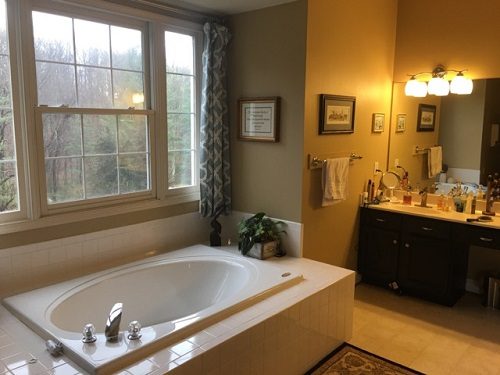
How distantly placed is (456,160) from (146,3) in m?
2.80

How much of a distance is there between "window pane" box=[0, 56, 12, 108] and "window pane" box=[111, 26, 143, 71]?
677 millimetres

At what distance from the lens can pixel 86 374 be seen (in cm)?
172

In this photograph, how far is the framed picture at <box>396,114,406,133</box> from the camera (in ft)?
13.0

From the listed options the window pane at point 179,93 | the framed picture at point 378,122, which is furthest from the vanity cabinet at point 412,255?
the window pane at point 179,93

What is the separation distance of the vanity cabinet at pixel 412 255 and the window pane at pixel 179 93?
1.79 m

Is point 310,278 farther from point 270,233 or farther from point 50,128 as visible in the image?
point 50,128

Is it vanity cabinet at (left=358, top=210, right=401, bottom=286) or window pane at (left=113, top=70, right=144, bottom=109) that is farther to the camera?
vanity cabinet at (left=358, top=210, right=401, bottom=286)

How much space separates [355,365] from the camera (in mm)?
2648

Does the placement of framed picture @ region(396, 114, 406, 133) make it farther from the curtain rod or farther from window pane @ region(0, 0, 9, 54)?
window pane @ region(0, 0, 9, 54)

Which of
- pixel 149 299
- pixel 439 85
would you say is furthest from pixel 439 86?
pixel 149 299

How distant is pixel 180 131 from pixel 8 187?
1.31 meters

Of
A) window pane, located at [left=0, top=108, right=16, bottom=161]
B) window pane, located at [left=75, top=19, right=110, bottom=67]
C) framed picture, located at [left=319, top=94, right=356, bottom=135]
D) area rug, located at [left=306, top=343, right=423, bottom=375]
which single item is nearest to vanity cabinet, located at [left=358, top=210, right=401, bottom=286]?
framed picture, located at [left=319, top=94, right=356, bottom=135]

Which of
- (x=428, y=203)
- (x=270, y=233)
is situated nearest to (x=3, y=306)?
(x=270, y=233)

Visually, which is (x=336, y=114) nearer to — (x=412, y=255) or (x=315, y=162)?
(x=315, y=162)
